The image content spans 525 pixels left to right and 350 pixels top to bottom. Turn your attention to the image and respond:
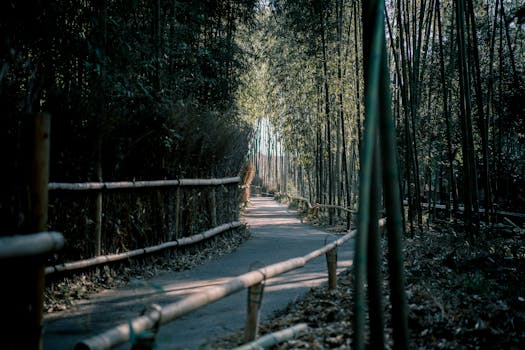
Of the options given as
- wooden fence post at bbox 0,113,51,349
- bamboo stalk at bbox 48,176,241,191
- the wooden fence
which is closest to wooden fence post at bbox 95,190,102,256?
the wooden fence

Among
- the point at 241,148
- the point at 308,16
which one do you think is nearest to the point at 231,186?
the point at 241,148

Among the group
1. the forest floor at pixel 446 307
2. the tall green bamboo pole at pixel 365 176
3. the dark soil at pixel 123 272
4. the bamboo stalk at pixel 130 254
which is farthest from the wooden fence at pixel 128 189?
the tall green bamboo pole at pixel 365 176

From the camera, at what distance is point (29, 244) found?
1993mm

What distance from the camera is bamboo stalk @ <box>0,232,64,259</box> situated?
6.23ft

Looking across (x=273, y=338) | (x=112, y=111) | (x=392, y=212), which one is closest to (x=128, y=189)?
(x=112, y=111)

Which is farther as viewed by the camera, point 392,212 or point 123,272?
point 123,272

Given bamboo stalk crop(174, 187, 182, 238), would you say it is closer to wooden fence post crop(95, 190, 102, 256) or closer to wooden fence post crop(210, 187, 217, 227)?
wooden fence post crop(210, 187, 217, 227)

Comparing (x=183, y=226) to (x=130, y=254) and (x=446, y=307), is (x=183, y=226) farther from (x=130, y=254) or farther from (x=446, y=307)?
(x=446, y=307)

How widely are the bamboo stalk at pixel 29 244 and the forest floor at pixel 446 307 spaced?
158 cm

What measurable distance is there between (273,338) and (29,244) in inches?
56.7

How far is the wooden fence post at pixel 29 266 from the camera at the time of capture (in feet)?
6.63

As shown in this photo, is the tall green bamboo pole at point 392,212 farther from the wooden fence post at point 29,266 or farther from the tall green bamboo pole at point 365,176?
the wooden fence post at point 29,266

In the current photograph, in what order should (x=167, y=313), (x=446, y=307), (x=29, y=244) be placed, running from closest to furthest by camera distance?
1. (x=29, y=244)
2. (x=167, y=313)
3. (x=446, y=307)

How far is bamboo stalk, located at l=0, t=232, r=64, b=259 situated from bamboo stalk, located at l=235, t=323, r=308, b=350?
1022 millimetres
